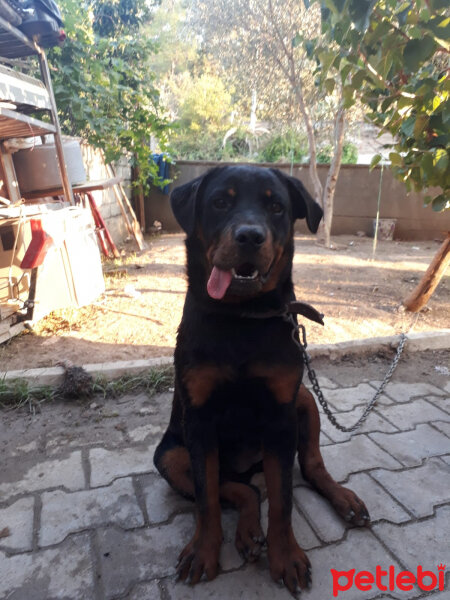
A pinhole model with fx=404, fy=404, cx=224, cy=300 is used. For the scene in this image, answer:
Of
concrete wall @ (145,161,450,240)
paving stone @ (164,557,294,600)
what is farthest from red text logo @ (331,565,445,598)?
concrete wall @ (145,161,450,240)

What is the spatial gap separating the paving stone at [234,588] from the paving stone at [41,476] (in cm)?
85

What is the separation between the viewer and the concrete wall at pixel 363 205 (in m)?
10.6

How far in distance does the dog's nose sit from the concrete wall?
9.60 meters

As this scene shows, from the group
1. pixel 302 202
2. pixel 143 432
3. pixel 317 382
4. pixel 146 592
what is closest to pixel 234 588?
pixel 146 592

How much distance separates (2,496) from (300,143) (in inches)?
728

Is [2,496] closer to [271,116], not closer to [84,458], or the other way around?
[84,458]

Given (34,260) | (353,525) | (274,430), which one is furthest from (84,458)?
(34,260)

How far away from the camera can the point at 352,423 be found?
2803 millimetres

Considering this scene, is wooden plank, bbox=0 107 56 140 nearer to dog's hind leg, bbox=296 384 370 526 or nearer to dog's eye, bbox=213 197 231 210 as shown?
dog's eye, bbox=213 197 231 210

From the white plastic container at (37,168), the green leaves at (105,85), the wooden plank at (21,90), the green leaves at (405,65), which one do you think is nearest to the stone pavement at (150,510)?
the green leaves at (405,65)

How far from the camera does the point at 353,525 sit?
1950mm

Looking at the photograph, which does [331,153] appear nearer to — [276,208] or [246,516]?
[276,208]

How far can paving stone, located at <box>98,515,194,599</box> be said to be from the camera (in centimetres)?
171

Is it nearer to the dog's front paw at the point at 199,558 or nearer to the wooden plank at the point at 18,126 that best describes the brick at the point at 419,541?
the dog's front paw at the point at 199,558
